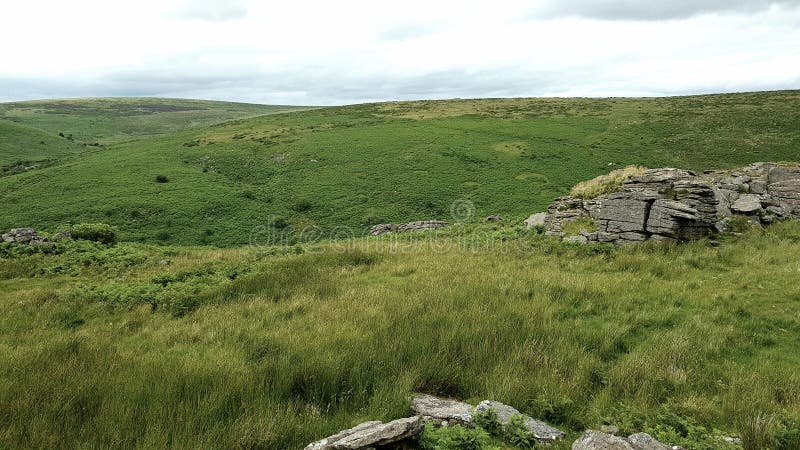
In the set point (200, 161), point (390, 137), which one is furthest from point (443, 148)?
point (200, 161)

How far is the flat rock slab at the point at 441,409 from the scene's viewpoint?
212 inches

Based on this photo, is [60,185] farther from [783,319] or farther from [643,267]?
[783,319]

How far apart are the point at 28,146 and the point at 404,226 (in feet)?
240

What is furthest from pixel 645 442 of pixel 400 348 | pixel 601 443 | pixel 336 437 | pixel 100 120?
pixel 100 120

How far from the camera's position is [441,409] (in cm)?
566

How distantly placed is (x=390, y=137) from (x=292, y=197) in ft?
71.3

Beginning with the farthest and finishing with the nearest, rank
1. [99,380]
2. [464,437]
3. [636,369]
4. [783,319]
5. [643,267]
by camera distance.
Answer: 1. [643,267]
2. [783,319]
3. [636,369]
4. [99,380]
5. [464,437]

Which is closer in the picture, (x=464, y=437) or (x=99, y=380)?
(x=464, y=437)

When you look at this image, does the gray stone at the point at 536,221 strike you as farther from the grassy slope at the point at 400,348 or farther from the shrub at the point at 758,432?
the shrub at the point at 758,432

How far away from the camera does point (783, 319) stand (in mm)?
8898

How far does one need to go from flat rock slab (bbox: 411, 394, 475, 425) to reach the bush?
2321 cm

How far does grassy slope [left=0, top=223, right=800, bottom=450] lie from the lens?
5.39 meters

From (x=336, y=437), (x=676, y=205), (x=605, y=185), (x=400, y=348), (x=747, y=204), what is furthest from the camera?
(x=605, y=185)

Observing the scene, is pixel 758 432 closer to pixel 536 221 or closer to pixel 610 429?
pixel 610 429
